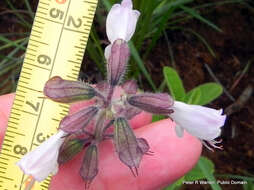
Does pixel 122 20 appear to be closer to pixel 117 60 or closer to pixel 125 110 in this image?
pixel 117 60

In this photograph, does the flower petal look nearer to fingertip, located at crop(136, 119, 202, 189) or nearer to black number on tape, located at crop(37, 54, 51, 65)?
fingertip, located at crop(136, 119, 202, 189)

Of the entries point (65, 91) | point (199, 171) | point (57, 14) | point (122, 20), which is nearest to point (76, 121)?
point (65, 91)

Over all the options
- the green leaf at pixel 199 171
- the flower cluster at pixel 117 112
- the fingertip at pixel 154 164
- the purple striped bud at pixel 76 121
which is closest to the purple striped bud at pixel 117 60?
the flower cluster at pixel 117 112

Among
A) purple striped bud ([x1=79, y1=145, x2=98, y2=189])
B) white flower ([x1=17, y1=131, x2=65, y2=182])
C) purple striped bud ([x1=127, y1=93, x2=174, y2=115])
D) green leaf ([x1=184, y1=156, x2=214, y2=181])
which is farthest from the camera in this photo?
green leaf ([x1=184, y1=156, x2=214, y2=181])

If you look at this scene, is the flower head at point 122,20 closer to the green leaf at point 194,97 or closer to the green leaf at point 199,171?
the green leaf at point 194,97

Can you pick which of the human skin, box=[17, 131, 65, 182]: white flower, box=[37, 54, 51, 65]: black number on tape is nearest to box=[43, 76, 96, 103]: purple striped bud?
box=[17, 131, 65, 182]: white flower

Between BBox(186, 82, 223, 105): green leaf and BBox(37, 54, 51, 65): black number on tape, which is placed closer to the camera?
BBox(37, 54, 51, 65): black number on tape

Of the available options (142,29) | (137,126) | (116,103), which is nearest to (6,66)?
(142,29)
